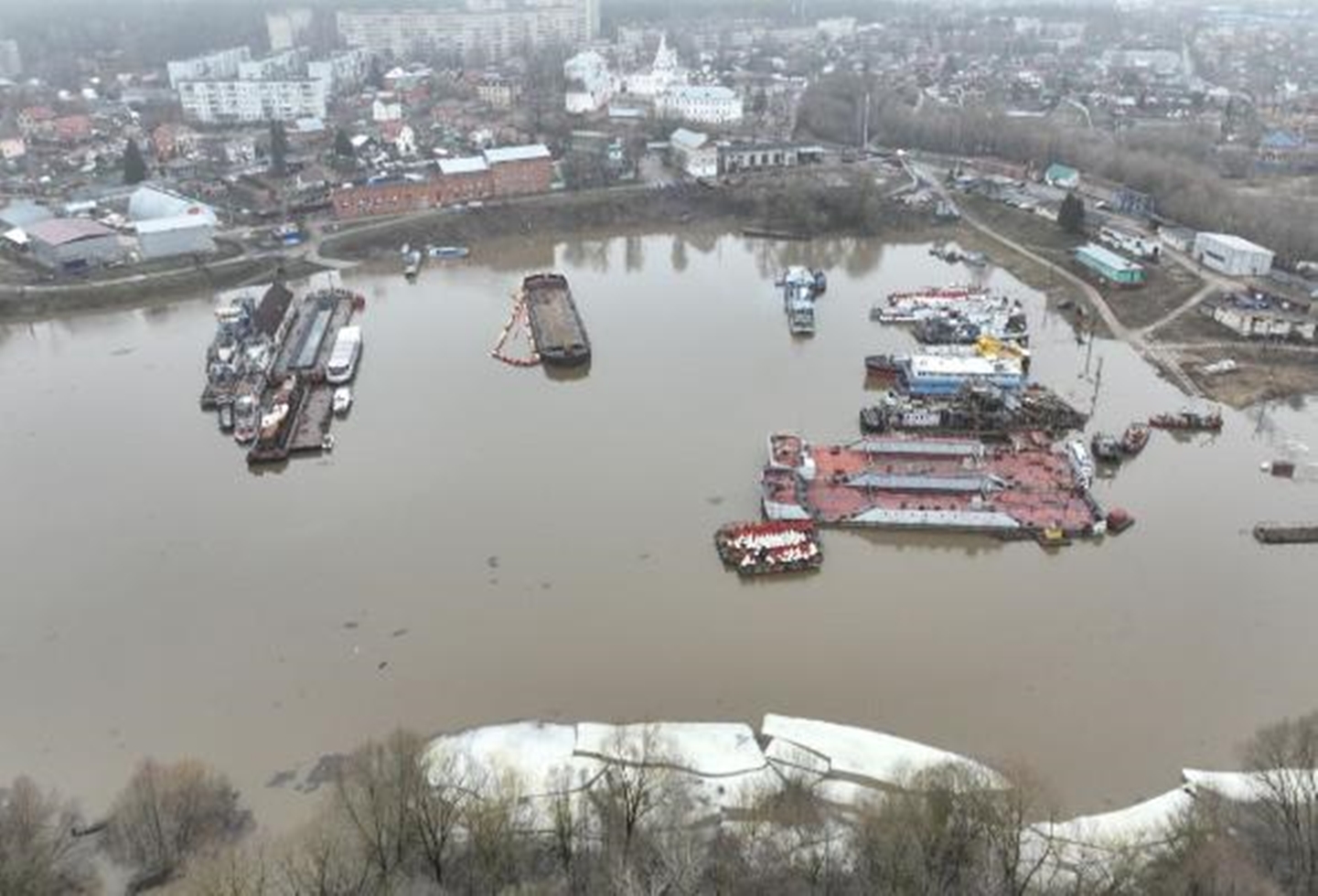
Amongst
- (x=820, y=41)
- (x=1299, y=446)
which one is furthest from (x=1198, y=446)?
(x=820, y=41)

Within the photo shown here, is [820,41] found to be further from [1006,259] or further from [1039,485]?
[1039,485]

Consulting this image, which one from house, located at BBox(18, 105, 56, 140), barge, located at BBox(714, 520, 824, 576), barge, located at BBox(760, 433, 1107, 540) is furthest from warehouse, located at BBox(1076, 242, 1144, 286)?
house, located at BBox(18, 105, 56, 140)

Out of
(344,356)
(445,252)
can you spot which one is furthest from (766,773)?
(445,252)

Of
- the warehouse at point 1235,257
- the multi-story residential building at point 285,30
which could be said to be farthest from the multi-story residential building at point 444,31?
the warehouse at point 1235,257

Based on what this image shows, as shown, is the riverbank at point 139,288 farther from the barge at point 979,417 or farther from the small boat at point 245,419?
the barge at point 979,417

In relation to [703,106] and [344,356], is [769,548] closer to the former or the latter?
[344,356]

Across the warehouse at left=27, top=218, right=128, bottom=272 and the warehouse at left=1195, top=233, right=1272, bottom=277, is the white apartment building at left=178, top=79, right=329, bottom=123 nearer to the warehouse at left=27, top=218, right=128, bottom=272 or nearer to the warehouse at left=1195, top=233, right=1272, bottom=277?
the warehouse at left=27, top=218, right=128, bottom=272
